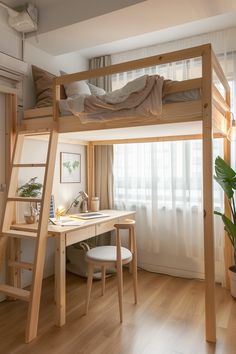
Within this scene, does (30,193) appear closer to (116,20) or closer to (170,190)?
(170,190)

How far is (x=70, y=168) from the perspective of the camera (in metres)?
3.37

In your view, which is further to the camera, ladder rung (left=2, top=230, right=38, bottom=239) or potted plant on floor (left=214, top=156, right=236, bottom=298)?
potted plant on floor (left=214, top=156, right=236, bottom=298)

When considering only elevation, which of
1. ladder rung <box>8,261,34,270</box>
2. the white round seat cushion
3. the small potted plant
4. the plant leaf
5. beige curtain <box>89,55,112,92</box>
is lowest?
ladder rung <box>8,261,34,270</box>

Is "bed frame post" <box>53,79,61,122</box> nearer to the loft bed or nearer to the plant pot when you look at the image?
the loft bed

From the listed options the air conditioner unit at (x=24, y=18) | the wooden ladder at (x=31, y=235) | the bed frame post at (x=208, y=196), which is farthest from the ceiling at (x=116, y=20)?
the wooden ladder at (x=31, y=235)

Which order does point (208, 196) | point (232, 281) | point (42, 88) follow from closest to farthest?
point (208, 196), point (232, 281), point (42, 88)

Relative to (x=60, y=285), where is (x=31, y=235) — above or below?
above

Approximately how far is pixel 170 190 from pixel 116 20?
1.83 metres

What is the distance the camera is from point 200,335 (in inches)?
76.9

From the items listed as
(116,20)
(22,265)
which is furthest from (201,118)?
(22,265)

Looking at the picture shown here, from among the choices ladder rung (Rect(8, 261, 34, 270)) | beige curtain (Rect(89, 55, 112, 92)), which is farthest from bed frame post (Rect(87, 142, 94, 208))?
ladder rung (Rect(8, 261, 34, 270))

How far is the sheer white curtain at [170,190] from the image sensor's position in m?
2.98

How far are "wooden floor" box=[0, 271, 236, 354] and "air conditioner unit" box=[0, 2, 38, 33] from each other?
2554mm

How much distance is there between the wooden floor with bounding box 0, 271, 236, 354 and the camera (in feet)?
5.95
